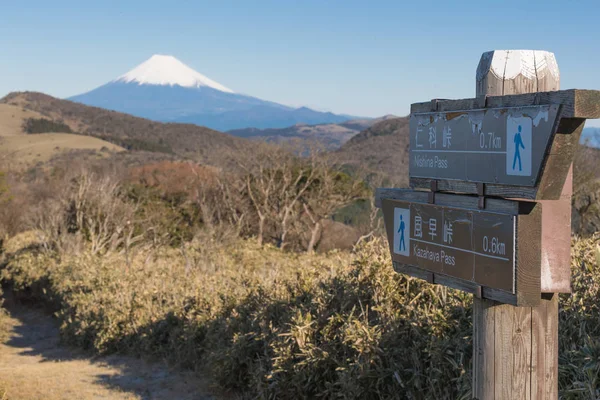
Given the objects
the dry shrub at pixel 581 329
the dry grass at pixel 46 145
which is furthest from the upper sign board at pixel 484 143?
the dry grass at pixel 46 145

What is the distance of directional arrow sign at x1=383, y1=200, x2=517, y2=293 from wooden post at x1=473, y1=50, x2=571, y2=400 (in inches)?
8.3

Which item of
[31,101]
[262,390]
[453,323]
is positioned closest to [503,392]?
[453,323]

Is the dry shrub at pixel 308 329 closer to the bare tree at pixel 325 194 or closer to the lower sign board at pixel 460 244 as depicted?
the lower sign board at pixel 460 244

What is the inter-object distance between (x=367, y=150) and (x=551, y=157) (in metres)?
50.6

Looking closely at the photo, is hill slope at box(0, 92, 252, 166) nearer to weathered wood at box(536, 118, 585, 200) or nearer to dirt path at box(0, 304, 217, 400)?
dirt path at box(0, 304, 217, 400)

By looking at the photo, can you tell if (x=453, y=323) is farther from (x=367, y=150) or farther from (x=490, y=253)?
(x=367, y=150)

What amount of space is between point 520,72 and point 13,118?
9588cm

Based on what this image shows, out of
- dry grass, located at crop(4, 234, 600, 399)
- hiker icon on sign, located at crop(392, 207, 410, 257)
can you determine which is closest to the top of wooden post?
hiker icon on sign, located at crop(392, 207, 410, 257)

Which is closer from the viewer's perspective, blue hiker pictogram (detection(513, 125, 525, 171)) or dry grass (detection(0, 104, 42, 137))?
blue hiker pictogram (detection(513, 125, 525, 171))

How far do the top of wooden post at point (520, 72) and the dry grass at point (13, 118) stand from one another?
278 ft

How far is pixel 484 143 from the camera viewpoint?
8.98ft

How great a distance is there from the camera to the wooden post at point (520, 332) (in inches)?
109

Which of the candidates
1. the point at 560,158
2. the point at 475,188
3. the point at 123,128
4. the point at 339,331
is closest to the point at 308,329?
the point at 339,331

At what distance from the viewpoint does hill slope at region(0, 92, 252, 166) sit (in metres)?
78.9
